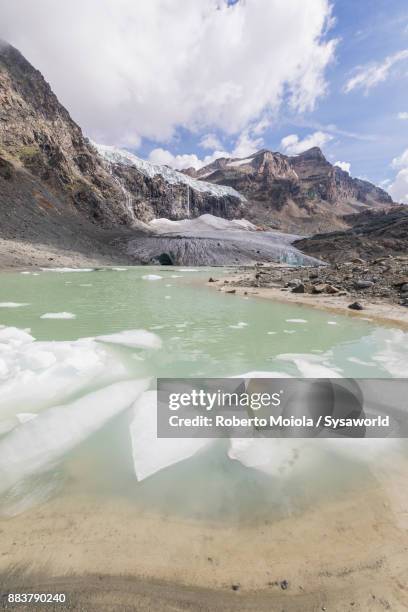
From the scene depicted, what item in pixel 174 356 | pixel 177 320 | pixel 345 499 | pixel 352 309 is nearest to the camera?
pixel 345 499

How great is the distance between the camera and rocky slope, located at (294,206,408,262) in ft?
142

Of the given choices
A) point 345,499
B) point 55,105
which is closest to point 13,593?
point 345,499

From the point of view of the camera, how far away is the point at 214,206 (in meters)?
98.9

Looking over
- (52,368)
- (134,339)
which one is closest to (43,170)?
(134,339)

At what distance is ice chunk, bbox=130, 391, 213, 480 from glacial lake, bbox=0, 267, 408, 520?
0.6 inches

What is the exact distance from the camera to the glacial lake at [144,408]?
215 cm

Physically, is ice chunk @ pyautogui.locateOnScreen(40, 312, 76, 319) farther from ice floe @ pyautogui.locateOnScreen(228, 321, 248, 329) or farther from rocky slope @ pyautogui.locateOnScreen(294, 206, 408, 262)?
rocky slope @ pyautogui.locateOnScreen(294, 206, 408, 262)

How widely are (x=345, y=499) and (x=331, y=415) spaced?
1063mm

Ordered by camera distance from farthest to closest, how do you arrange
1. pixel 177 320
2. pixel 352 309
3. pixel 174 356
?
pixel 352 309
pixel 177 320
pixel 174 356

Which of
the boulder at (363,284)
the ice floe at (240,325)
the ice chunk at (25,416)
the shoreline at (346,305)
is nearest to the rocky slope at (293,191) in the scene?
the boulder at (363,284)

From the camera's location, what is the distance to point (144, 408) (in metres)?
3.15

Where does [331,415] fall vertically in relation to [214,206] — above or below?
below

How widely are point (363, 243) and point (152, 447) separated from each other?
1962 inches

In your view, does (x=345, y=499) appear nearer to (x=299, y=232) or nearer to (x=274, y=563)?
(x=274, y=563)
